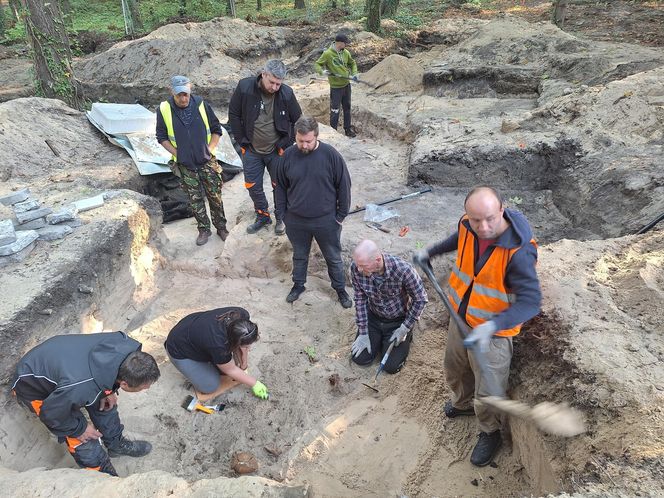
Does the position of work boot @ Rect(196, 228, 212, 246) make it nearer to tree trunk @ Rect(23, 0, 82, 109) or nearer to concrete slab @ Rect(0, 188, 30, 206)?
concrete slab @ Rect(0, 188, 30, 206)

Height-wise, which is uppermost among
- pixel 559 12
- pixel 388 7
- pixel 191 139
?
pixel 388 7

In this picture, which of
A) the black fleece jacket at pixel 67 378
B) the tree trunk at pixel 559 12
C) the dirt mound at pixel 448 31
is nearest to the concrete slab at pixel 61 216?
the black fleece jacket at pixel 67 378

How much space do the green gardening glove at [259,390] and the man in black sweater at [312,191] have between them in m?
1.45

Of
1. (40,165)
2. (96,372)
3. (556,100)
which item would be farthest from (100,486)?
(556,100)

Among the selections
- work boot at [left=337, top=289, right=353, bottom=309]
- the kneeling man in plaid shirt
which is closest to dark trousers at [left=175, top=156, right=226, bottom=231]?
work boot at [left=337, top=289, right=353, bottom=309]

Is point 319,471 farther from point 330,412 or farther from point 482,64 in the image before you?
point 482,64

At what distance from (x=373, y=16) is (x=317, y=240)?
12100mm

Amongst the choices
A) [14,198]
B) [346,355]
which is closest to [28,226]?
[14,198]

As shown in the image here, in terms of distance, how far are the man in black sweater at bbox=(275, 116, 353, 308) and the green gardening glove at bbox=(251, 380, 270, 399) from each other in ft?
4.77

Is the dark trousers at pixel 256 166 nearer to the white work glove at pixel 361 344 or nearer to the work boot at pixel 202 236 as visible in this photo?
the work boot at pixel 202 236

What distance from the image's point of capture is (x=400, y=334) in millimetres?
3998

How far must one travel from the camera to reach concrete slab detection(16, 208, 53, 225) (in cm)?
441

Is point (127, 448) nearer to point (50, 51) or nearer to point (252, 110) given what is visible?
point (252, 110)

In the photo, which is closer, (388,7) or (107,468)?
(107,468)
